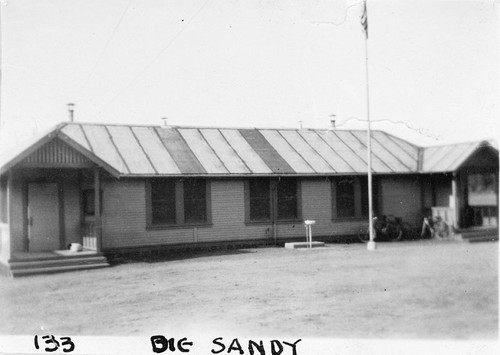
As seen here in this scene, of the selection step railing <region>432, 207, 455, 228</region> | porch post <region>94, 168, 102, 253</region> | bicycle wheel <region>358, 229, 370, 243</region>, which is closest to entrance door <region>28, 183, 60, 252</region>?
porch post <region>94, 168, 102, 253</region>

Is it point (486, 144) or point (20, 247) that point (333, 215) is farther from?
point (20, 247)

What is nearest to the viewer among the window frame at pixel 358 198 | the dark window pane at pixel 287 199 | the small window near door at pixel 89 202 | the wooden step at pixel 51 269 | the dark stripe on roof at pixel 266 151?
the wooden step at pixel 51 269

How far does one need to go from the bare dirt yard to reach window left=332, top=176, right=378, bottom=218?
6755mm

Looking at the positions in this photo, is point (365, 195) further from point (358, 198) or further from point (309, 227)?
point (309, 227)

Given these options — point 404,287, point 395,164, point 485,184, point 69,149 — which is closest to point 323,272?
point 404,287

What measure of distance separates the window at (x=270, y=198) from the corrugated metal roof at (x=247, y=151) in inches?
24.2

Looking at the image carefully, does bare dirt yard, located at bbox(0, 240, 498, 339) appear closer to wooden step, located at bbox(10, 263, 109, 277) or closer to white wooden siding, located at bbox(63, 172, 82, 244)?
wooden step, located at bbox(10, 263, 109, 277)

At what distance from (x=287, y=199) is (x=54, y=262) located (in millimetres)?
9619

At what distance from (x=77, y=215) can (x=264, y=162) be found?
7.49 meters

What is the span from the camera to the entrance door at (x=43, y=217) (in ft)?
55.3

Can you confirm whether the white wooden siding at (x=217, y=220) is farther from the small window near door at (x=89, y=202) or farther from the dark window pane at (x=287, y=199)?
the small window near door at (x=89, y=202)

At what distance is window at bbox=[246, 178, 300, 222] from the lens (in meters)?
20.8

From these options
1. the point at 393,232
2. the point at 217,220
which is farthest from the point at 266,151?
the point at 393,232

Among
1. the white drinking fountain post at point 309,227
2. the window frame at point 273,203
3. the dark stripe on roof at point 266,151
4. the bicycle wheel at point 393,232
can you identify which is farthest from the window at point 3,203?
the bicycle wheel at point 393,232
